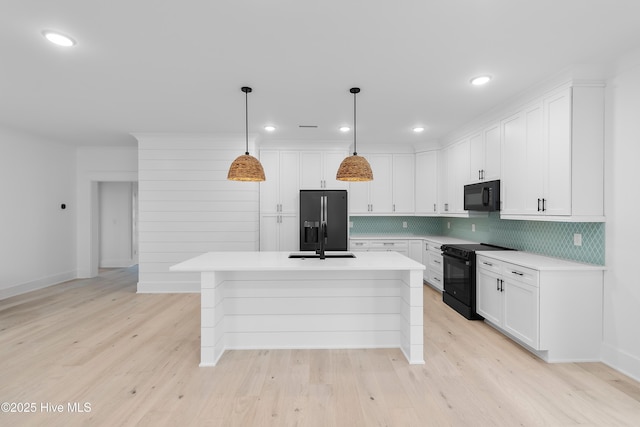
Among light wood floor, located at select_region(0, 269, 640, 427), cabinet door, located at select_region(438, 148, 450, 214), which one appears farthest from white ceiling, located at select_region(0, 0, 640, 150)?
light wood floor, located at select_region(0, 269, 640, 427)

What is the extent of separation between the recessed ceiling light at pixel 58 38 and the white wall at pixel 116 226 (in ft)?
18.9

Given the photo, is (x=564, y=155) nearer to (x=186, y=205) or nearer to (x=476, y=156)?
(x=476, y=156)

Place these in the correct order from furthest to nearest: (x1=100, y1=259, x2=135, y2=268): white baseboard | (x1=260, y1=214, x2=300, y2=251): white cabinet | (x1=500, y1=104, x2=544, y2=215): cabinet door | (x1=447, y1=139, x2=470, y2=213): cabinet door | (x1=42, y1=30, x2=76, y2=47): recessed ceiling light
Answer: (x1=100, y1=259, x2=135, y2=268): white baseboard, (x1=260, y1=214, x2=300, y2=251): white cabinet, (x1=447, y1=139, x2=470, y2=213): cabinet door, (x1=500, y1=104, x2=544, y2=215): cabinet door, (x1=42, y1=30, x2=76, y2=47): recessed ceiling light

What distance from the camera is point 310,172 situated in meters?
5.30

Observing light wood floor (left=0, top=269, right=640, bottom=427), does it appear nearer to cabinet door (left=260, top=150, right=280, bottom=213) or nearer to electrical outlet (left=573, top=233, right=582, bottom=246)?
electrical outlet (left=573, top=233, right=582, bottom=246)

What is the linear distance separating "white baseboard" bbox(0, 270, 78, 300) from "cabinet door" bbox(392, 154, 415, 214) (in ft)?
20.3

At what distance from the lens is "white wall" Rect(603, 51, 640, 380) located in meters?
2.43

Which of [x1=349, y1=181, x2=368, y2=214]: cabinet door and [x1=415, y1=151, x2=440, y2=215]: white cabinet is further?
[x1=349, y1=181, x2=368, y2=214]: cabinet door

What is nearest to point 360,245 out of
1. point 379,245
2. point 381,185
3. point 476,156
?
point 379,245

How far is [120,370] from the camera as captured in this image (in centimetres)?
256

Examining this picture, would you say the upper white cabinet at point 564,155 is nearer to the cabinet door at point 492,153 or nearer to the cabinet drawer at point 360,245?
the cabinet door at point 492,153

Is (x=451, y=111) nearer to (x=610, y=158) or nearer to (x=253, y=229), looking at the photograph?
(x=610, y=158)

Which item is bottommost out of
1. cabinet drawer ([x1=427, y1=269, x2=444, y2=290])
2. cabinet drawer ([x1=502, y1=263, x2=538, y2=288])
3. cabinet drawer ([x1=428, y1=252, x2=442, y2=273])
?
cabinet drawer ([x1=427, y1=269, x2=444, y2=290])

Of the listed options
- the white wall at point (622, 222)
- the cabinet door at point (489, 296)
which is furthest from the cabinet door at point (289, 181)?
the white wall at point (622, 222)
